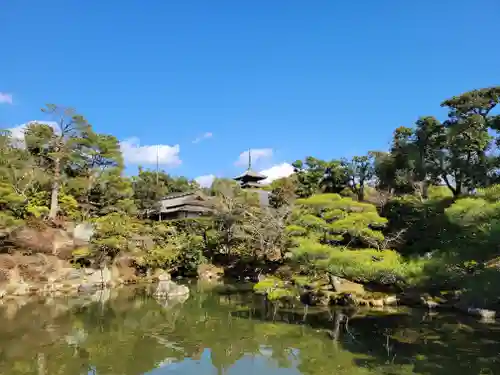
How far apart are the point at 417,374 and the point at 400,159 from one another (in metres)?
14.7

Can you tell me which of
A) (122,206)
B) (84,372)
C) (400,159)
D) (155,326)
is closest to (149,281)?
(122,206)

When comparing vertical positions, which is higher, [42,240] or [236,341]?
[42,240]

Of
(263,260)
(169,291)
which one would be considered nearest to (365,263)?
(169,291)

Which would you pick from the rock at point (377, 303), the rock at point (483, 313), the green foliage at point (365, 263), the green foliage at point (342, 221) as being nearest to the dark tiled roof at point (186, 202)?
the rock at point (377, 303)

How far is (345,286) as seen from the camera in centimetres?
1286

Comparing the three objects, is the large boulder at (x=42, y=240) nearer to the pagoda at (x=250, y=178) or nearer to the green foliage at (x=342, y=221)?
the green foliage at (x=342, y=221)

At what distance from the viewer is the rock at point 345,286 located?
12.4 meters

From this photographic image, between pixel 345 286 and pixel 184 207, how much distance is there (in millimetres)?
15205

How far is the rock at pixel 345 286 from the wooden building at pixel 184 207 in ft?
42.3

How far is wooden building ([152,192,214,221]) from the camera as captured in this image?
26.0m

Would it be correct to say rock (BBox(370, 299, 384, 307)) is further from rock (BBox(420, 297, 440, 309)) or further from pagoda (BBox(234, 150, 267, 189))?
pagoda (BBox(234, 150, 267, 189))

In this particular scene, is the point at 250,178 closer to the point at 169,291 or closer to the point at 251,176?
the point at 251,176

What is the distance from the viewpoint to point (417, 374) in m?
6.17

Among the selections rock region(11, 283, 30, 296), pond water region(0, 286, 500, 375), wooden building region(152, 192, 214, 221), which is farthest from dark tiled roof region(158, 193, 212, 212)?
pond water region(0, 286, 500, 375)
